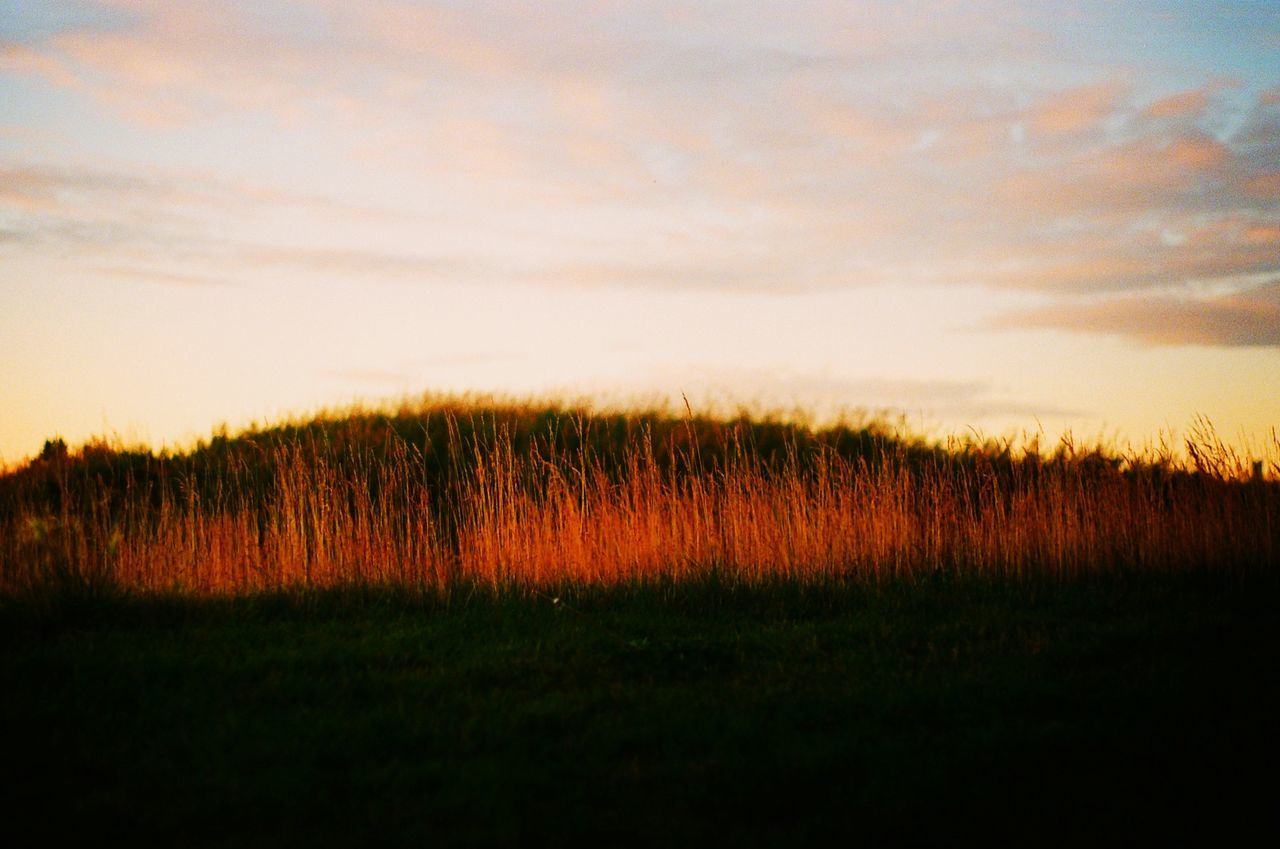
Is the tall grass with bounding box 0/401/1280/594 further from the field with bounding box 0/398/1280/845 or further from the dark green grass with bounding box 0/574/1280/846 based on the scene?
the dark green grass with bounding box 0/574/1280/846

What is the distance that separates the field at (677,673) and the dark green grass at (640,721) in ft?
0.07

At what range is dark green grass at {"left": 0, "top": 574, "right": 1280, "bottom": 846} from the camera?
367 centimetres

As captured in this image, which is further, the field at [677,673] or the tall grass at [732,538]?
the tall grass at [732,538]

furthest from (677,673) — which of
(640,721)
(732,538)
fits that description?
(732,538)

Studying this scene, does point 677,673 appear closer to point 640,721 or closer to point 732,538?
point 640,721

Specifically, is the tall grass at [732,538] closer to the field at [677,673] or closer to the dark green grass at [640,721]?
the field at [677,673]

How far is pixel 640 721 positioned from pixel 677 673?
0.94 m

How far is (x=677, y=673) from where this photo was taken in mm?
5602

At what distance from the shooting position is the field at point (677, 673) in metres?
3.76

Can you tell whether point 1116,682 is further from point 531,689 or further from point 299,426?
point 299,426

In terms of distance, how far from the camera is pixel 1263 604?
749 centimetres

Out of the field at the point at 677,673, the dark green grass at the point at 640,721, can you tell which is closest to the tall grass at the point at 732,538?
the field at the point at 677,673

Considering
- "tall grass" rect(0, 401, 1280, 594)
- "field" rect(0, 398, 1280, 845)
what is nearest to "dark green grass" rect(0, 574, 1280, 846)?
"field" rect(0, 398, 1280, 845)

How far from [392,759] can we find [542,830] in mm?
1019
